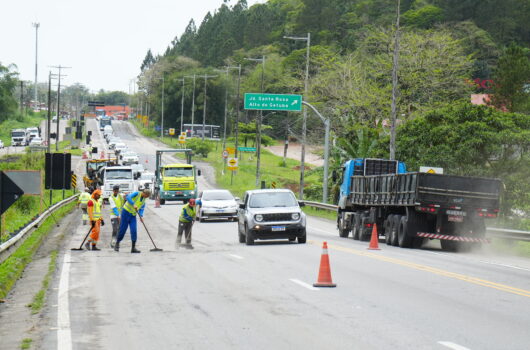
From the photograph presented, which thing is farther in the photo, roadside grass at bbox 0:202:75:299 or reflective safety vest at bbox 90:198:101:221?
reflective safety vest at bbox 90:198:101:221

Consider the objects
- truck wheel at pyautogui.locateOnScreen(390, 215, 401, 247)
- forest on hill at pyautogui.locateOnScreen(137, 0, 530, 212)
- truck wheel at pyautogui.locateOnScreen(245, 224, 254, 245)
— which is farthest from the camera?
forest on hill at pyautogui.locateOnScreen(137, 0, 530, 212)

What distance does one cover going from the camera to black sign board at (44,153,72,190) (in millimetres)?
41656

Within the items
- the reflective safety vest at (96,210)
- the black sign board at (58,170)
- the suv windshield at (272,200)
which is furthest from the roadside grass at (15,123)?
the reflective safety vest at (96,210)

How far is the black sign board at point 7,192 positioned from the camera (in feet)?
48.8

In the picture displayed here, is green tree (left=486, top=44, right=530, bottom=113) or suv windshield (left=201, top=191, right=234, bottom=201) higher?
green tree (left=486, top=44, right=530, bottom=113)

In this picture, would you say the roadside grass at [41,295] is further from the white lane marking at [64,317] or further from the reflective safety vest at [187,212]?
the reflective safety vest at [187,212]

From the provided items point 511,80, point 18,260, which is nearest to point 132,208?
point 18,260

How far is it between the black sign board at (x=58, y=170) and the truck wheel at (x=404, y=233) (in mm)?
20313

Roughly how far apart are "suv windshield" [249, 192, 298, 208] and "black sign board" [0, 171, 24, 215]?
12.7 m

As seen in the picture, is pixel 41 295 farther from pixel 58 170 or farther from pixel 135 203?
pixel 58 170

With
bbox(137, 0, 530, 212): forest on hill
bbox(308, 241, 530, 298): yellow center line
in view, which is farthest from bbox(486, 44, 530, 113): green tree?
bbox(308, 241, 530, 298): yellow center line

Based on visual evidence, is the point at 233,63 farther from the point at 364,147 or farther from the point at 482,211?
the point at 482,211

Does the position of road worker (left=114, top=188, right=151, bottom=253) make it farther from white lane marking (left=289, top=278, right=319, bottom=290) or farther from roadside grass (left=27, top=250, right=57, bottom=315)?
white lane marking (left=289, top=278, right=319, bottom=290)

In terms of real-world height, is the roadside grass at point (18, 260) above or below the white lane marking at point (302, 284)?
below
